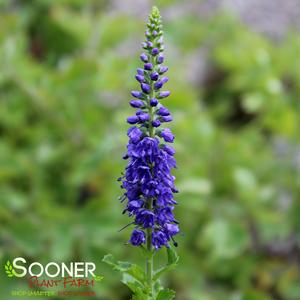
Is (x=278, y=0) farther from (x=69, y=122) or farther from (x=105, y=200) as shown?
(x=105, y=200)

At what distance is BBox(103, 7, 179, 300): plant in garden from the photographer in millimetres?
2967

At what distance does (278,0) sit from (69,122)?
16.7 feet

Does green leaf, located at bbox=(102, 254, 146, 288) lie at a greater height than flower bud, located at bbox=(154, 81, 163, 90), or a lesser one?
lesser

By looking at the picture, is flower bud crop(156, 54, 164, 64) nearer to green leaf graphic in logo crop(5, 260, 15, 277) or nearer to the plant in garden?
the plant in garden

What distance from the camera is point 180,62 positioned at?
8391 millimetres

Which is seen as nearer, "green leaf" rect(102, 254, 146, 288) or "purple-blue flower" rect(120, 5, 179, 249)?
"purple-blue flower" rect(120, 5, 179, 249)

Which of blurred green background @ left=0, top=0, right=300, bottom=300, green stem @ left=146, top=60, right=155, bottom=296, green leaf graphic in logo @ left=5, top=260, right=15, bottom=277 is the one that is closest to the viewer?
green stem @ left=146, top=60, right=155, bottom=296

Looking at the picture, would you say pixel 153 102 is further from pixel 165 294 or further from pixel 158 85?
Answer: pixel 165 294

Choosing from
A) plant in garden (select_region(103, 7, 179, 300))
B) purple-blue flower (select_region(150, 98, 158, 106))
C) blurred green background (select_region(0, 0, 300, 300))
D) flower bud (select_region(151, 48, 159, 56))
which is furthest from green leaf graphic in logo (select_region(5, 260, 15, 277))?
flower bud (select_region(151, 48, 159, 56))

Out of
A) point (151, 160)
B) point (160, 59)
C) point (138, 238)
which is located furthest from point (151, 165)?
point (160, 59)

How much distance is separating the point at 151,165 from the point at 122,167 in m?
3.07

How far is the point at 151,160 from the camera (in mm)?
2973

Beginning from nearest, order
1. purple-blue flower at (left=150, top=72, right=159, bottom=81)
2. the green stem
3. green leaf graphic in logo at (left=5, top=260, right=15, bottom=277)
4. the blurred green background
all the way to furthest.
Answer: purple-blue flower at (left=150, top=72, right=159, bottom=81) → the green stem → green leaf graphic in logo at (left=5, top=260, right=15, bottom=277) → the blurred green background

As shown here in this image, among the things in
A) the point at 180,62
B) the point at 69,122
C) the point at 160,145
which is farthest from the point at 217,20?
the point at 160,145
